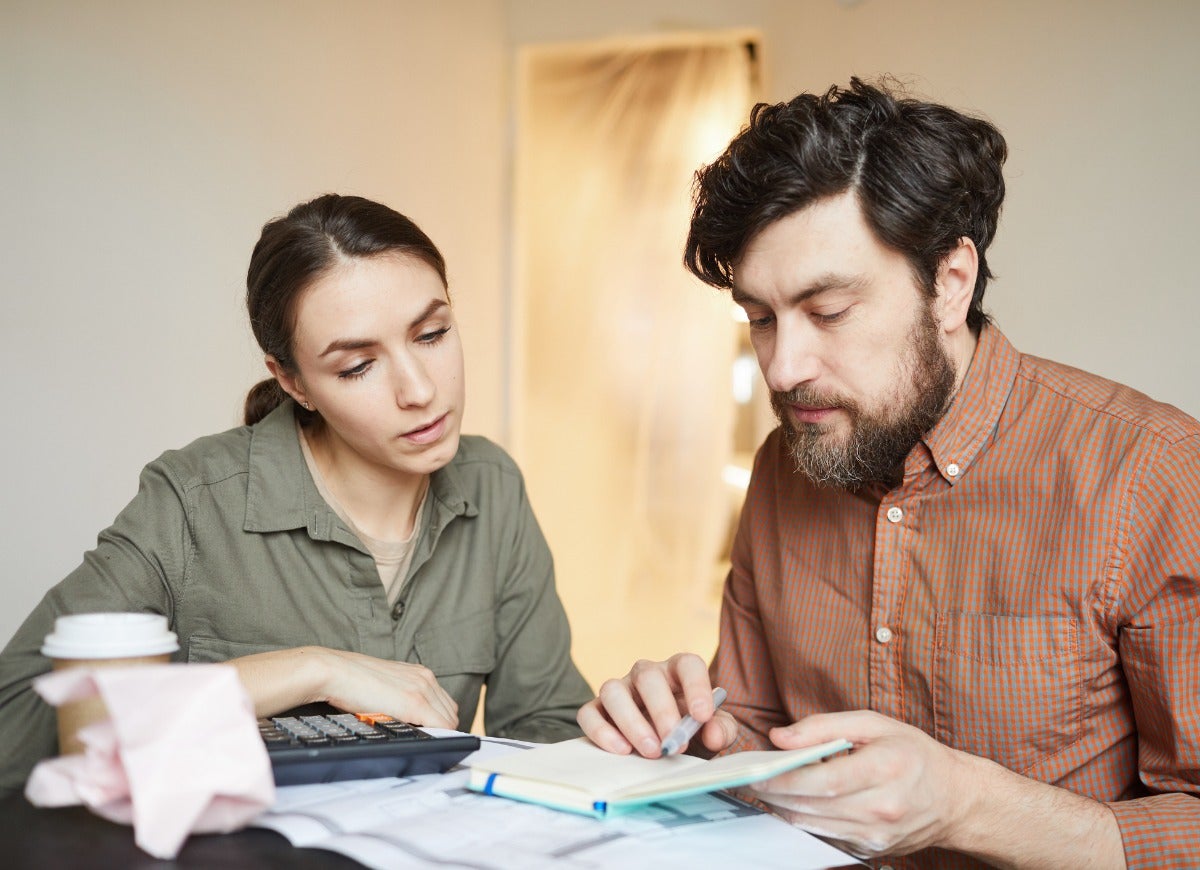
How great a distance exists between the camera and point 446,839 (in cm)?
81

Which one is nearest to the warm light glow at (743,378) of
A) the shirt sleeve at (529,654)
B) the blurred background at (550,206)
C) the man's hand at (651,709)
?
the blurred background at (550,206)

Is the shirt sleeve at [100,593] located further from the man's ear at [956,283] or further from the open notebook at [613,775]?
the man's ear at [956,283]

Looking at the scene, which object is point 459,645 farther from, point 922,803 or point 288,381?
point 922,803

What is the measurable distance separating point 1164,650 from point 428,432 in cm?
102

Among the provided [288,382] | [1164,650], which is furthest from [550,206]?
[1164,650]

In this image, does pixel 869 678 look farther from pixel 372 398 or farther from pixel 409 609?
pixel 372 398

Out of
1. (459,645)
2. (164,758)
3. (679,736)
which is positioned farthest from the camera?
(459,645)

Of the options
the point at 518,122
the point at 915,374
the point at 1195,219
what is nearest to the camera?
the point at 915,374

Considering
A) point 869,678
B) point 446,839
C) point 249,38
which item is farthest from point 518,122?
point 446,839

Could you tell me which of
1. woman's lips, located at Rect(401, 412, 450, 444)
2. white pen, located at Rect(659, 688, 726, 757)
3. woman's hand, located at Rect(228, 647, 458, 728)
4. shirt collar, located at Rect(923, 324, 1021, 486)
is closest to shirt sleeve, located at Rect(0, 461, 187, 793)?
woman's hand, located at Rect(228, 647, 458, 728)

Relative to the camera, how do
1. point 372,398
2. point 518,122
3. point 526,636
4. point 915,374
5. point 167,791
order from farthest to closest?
point 518,122 < point 526,636 < point 372,398 < point 915,374 < point 167,791

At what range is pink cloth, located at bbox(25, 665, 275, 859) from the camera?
0.74 meters

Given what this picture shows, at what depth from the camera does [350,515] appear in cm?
173

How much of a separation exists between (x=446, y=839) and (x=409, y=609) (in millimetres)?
881
